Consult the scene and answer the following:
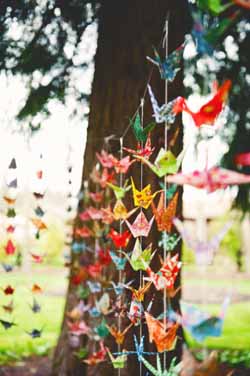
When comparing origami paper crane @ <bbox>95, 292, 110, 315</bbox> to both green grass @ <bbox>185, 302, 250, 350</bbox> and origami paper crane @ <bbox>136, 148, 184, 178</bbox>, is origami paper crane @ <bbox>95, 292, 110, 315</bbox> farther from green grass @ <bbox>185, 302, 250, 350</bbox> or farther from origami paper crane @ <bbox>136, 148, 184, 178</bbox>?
green grass @ <bbox>185, 302, 250, 350</bbox>

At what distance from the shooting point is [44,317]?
684 centimetres

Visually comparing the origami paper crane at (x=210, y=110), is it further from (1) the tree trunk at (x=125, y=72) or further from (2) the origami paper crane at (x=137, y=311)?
(1) the tree trunk at (x=125, y=72)

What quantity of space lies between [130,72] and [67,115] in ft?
4.38

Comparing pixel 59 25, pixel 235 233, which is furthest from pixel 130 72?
pixel 235 233

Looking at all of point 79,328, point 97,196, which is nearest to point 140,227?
point 97,196

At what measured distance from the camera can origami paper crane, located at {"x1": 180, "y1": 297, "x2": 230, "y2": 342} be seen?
3.51 ft

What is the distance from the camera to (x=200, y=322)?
1.08m

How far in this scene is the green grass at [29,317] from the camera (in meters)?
5.29

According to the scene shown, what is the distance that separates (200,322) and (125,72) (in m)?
2.46

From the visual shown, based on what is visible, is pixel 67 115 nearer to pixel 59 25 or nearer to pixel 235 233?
pixel 59 25

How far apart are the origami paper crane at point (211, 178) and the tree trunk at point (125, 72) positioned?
1708mm

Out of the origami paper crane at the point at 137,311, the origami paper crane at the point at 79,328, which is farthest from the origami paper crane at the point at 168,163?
the origami paper crane at the point at 79,328

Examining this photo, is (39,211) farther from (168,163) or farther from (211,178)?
(211,178)

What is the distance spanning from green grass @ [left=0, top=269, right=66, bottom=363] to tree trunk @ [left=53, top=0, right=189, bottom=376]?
51.8 inches
